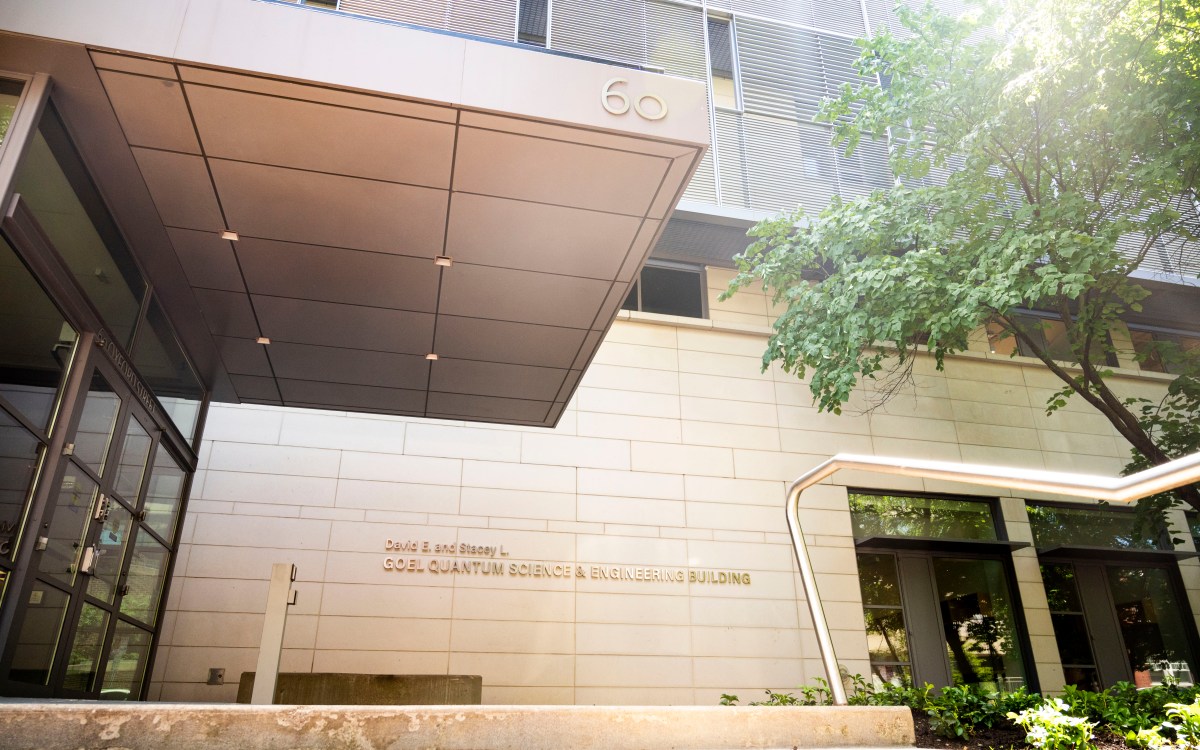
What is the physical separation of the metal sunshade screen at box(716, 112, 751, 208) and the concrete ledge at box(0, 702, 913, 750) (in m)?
7.80

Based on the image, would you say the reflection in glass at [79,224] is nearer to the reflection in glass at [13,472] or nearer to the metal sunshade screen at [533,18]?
the reflection in glass at [13,472]

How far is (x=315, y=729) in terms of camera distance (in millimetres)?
2512

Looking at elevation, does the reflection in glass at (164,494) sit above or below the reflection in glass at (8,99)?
below

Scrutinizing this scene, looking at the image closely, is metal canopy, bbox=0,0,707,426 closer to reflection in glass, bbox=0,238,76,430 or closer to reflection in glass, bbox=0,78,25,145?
reflection in glass, bbox=0,78,25,145

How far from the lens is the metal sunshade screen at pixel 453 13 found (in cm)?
924

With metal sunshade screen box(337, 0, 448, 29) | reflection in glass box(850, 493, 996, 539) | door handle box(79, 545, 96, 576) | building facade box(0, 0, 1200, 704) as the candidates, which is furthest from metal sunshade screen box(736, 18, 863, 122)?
door handle box(79, 545, 96, 576)

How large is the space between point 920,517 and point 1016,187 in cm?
444

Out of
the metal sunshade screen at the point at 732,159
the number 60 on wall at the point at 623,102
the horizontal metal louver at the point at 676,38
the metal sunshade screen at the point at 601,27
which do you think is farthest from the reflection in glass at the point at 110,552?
the horizontal metal louver at the point at 676,38

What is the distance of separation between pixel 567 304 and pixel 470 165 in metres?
1.69

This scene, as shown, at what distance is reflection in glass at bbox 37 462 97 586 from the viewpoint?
501 cm

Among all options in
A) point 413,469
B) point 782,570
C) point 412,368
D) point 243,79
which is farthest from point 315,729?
point 782,570

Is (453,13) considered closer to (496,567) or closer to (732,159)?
(732,159)

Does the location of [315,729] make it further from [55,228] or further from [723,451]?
[723,451]

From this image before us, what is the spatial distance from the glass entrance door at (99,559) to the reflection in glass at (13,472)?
0.26 meters
